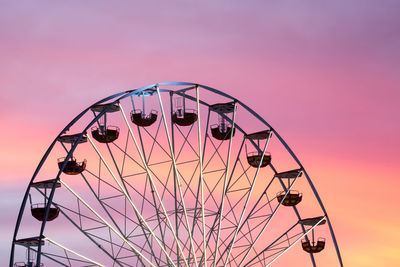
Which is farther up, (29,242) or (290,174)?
(290,174)

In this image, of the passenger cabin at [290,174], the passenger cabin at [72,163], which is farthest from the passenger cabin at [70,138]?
the passenger cabin at [290,174]

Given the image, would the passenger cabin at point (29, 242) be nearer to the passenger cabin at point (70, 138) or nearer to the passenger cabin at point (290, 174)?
the passenger cabin at point (70, 138)

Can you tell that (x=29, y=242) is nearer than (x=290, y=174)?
Yes

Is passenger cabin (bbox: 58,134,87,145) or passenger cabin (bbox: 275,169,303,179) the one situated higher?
passenger cabin (bbox: 58,134,87,145)

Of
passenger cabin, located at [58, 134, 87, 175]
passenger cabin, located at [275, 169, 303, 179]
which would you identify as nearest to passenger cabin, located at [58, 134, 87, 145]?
passenger cabin, located at [58, 134, 87, 175]

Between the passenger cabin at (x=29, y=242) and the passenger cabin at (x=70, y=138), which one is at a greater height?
the passenger cabin at (x=70, y=138)

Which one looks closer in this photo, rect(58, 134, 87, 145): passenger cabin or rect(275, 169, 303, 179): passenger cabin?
rect(58, 134, 87, 145): passenger cabin

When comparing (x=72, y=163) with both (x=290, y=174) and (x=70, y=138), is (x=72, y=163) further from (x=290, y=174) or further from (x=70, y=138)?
(x=290, y=174)

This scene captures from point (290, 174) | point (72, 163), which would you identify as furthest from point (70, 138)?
point (290, 174)

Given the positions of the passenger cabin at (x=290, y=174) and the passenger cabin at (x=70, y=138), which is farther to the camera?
the passenger cabin at (x=290, y=174)

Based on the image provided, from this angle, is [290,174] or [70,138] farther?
[290,174]

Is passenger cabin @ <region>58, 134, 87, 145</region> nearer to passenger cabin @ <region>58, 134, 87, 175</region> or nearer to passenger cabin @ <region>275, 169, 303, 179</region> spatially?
passenger cabin @ <region>58, 134, 87, 175</region>

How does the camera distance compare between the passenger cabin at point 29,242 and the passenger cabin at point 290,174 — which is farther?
the passenger cabin at point 290,174

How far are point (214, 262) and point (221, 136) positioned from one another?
6779mm
